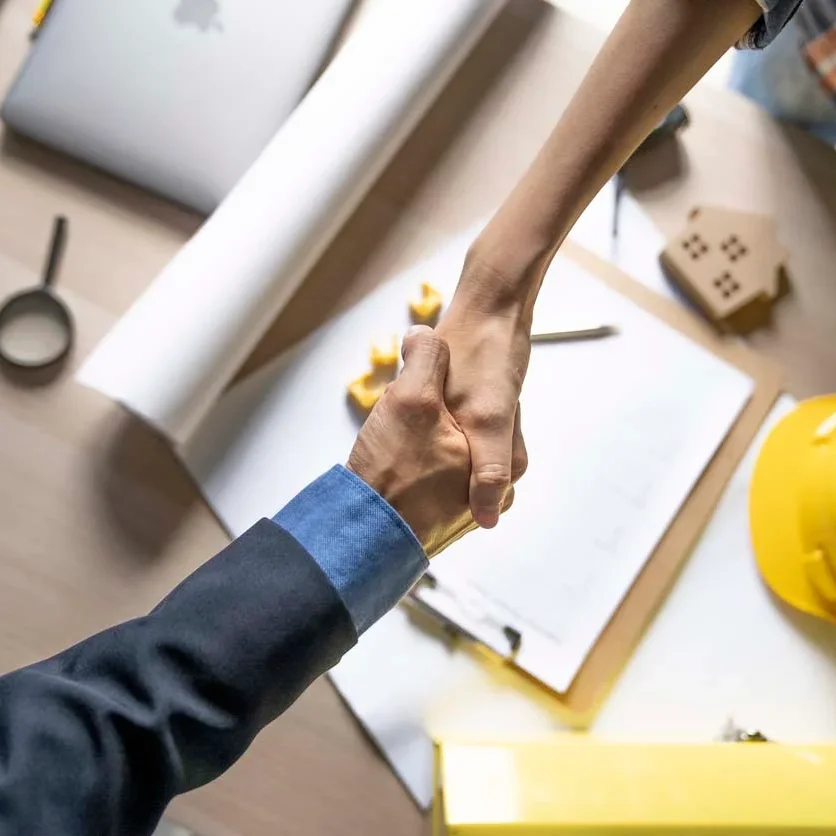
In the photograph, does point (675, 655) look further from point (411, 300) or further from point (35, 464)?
point (35, 464)

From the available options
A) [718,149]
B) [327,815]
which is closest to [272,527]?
[327,815]

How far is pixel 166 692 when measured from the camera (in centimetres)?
37

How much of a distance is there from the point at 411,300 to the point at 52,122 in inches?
11.5

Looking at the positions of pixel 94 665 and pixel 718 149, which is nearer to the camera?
pixel 94 665

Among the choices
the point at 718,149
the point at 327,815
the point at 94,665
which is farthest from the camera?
the point at 718,149

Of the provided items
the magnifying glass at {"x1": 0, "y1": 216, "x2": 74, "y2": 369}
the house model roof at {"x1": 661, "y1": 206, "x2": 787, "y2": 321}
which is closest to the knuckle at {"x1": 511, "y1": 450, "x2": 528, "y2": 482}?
the house model roof at {"x1": 661, "y1": 206, "x2": 787, "y2": 321}

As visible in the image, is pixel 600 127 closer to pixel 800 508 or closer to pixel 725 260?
pixel 725 260

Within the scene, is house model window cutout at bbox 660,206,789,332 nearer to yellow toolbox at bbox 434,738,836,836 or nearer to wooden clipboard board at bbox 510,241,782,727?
wooden clipboard board at bbox 510,241,782,727

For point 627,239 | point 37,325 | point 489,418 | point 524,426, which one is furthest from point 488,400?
point 37,325

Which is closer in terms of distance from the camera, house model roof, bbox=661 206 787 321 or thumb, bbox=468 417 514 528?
thumb, bbox=468 417 514 528

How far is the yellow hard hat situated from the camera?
1.92 feet

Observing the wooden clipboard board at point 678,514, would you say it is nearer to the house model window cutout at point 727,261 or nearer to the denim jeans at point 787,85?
the house model window cutout at point 727,261

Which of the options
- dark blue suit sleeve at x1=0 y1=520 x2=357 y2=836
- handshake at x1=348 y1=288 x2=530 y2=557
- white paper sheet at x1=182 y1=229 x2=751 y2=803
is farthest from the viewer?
white paper sheet at x1=182 y1=229 x2=751 y2=803

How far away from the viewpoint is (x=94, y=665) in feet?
1.28
